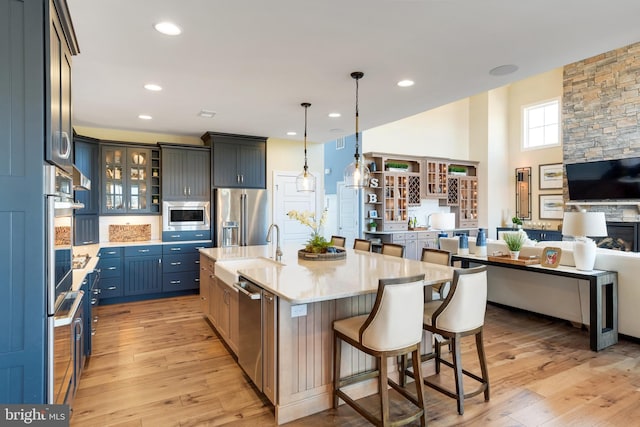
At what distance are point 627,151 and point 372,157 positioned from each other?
16.5 feet

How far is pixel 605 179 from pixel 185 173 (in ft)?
26.7

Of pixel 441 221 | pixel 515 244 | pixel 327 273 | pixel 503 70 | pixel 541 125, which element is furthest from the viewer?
pixel 541 125

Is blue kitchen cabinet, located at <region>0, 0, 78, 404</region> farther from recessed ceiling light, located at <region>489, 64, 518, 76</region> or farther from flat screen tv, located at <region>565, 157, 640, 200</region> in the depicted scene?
flat screen tv, located at <region>565, 157, 640, 200</region>

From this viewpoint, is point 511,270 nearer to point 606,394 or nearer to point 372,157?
point 606,394

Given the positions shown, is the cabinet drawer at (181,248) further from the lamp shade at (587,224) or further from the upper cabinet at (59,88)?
the lamp shade at (587,224)

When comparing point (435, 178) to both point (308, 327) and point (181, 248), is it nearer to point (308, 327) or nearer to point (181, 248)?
point (181, 248)

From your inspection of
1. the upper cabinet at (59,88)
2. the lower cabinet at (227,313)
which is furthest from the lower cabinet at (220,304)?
the upper cabinet at (59,88)

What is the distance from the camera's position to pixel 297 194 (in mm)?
6676

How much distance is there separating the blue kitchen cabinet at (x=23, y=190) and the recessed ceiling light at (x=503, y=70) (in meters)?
3.28

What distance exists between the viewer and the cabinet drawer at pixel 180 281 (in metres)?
5.34

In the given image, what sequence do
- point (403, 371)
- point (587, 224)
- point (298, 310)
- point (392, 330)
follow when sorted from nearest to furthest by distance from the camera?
point (392, 330), point (298, 310), point (403, 371), point (587, 224)

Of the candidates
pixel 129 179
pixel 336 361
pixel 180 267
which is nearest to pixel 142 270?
pixel 180 267

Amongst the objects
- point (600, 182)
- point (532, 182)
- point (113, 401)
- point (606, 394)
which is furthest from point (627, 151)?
point (113, 401)

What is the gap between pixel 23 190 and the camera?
1457 millimetres
